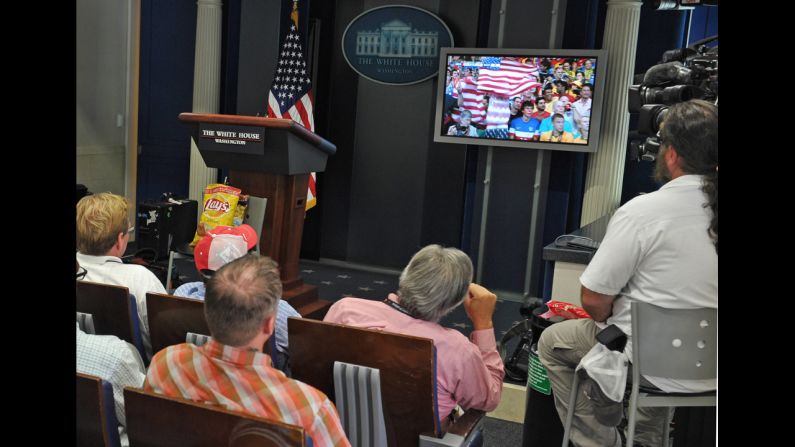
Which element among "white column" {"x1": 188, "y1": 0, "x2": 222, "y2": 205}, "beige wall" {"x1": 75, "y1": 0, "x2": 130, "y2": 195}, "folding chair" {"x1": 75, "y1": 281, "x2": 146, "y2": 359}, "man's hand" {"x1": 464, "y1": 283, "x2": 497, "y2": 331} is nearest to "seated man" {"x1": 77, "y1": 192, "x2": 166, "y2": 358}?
"folding chair" {"x1": 75, "y1": 281, "x2": 146, "y2": 359}

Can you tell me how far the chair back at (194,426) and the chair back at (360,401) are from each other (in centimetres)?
55

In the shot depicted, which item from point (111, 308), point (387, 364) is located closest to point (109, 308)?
point (111, 308)

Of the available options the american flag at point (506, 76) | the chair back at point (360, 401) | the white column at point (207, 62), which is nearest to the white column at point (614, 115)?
the american flag at point (506, 76)

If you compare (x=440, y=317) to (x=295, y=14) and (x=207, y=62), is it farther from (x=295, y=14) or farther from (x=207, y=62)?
(x=207, y=62)

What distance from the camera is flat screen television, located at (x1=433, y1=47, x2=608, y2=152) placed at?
4.99 metres

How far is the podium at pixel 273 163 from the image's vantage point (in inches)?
140

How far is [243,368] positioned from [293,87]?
474 centimetres

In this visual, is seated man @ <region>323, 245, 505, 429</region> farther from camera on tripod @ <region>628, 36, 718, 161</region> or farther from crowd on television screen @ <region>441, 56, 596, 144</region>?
crowd on television screen @ <region>441, 56, 596, 144</region>

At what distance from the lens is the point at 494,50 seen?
204 inches

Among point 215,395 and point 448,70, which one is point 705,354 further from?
point 448,70

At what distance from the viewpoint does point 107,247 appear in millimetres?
2229

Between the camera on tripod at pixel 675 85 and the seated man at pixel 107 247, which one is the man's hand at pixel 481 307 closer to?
the seated man at pixel 107 247

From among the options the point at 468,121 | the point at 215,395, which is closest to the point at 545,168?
the point at 468,121

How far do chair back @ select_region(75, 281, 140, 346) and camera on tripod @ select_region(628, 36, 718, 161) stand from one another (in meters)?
2.43
